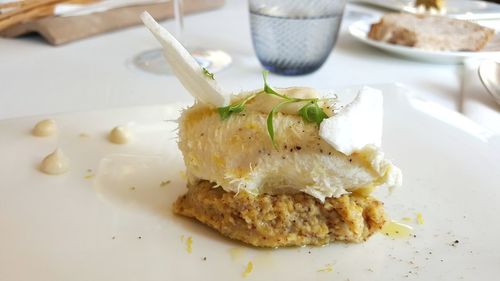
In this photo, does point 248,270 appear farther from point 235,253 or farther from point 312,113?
point 312,113

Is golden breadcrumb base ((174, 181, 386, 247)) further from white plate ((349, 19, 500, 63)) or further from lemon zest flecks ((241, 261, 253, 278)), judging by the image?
white plate ((349, 19, 500, 63))

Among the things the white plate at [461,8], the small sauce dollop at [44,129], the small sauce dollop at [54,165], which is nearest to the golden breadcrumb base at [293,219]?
the small sauce dollop at [54,165]

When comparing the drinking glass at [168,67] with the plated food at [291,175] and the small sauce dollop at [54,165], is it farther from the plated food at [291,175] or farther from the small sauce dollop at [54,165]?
the plated food at [291,175]

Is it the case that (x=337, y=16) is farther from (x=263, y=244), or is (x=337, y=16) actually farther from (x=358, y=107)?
(x=263, y=244)

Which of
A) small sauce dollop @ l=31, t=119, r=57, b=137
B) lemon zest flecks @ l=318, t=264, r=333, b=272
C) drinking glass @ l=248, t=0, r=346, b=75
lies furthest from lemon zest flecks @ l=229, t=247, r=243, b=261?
drinking glass @ l=248, t=0, r=346, b=75

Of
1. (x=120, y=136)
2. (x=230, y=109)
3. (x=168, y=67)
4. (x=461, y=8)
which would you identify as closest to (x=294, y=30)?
(x=168, y=67)

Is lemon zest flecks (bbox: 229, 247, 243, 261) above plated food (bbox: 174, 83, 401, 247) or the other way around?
the other way around
